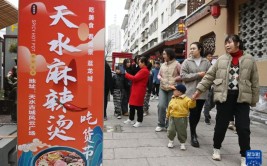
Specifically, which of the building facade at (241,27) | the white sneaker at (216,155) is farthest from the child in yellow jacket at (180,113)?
the building facade at (241,27)

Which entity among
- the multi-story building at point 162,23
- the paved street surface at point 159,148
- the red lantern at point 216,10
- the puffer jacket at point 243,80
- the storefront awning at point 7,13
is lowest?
the paved street surface at point 159,148

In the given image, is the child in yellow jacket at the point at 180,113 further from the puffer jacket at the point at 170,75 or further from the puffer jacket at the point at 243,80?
the puffer jacket at the point at 170,75

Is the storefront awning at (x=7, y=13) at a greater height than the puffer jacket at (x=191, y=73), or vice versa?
the storefront awning at (x=7, y=13)

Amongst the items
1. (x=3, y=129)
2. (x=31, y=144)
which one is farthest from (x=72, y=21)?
(x=3, y=129)

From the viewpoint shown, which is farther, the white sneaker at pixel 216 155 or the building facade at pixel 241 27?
the building facade at pixel 241 27

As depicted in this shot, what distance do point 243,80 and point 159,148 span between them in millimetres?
1809

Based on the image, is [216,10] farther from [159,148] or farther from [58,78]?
[58,78]

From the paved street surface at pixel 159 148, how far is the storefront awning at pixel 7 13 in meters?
3.14

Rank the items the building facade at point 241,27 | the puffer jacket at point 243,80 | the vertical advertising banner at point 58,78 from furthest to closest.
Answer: the building facade at point 241,27 < the puffer jacket at point 243,80 < the vertical advertising banner at point 58,78

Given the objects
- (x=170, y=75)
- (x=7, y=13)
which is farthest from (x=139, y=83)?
(x=7, y=13)

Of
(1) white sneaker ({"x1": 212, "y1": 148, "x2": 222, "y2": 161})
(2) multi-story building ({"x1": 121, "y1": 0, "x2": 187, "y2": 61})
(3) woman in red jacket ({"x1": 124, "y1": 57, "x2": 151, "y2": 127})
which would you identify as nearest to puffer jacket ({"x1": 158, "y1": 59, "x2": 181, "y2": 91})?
(3) woman in red jacket ({"x1": 124, "y1": 57, "x2": 151, "y2": 127})

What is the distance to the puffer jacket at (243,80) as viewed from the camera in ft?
13.1

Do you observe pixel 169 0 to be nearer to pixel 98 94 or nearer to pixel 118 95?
pixel 118 95

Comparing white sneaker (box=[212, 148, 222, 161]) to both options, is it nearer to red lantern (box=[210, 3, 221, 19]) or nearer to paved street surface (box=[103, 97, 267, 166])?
paved street surface (box=[103, 97, 267, 166])
